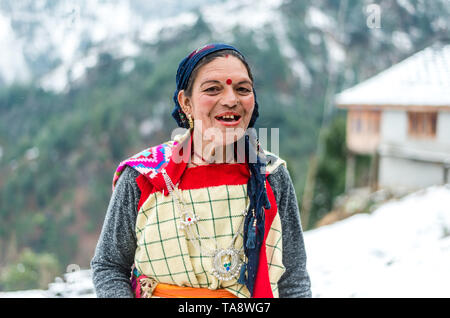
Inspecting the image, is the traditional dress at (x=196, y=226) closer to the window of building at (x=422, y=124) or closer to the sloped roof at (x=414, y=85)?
the sloped roof at (x=414, y=85)

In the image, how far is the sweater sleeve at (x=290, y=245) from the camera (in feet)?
4.20

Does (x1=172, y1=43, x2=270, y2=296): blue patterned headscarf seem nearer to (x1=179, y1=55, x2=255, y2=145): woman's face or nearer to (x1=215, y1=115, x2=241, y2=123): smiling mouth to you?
(x1=179, y1=55, x2=255, y2=145): woman's face

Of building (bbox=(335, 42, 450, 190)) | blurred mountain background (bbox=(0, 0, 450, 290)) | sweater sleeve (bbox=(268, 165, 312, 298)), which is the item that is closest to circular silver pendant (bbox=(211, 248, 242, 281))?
sweater sleeve (bbox=(268, 165, 312, 298))

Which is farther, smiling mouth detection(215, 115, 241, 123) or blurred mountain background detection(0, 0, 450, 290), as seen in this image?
blurred mountain background detection(0, 0, 450, 290)

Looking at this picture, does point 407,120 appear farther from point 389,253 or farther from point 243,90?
point 243,90

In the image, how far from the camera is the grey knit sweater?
1.22 meters

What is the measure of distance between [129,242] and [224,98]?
0.52 metres

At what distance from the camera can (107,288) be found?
3.96ft

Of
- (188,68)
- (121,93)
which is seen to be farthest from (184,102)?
(121,93)

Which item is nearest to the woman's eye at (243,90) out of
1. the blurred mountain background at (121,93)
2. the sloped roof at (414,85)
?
the sloped roof at (414,85)

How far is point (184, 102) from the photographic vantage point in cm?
128

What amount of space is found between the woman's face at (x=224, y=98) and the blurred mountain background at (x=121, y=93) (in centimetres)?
2491
